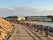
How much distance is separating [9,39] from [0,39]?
69.1 inches

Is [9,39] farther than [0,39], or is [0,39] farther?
[9,39]

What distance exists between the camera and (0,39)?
18.3 meters

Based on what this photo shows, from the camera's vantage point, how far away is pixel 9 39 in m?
19.9
